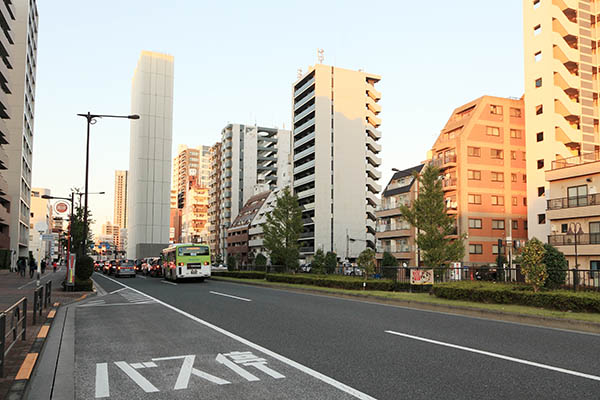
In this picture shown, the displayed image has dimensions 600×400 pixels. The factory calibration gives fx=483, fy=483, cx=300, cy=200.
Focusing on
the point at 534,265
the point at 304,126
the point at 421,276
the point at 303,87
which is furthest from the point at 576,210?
the point at 303,87

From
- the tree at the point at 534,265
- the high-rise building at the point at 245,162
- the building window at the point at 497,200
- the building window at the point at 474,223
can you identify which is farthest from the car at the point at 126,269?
the high-rise building at the point at 245,162

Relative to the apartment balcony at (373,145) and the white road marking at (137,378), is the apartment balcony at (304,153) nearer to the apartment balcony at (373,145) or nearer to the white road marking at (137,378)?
the apartment balcony at (373,145)

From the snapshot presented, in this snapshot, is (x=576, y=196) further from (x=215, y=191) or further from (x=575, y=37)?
(x=215, y=191)

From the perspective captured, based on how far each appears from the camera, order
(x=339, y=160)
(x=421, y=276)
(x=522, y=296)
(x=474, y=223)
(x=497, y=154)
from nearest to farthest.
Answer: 1. (x=522, y=296)
2. (x=421, y=276)
3. (x=474, y=223)
4. (x=497, y=154)
5. (x=339, y=160)

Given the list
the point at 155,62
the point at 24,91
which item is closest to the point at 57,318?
the point at 24,91

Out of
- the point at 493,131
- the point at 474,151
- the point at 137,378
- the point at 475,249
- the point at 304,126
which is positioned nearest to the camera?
the point at 137,378

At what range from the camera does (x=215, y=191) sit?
410 ft

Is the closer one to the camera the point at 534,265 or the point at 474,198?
the point at 534,265

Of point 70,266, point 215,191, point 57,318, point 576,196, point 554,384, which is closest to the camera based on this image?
point 554,384

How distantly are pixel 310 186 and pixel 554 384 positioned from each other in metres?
76.8

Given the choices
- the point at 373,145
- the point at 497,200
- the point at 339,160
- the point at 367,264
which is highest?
the point at 373,145

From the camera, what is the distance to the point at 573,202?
39688 mm

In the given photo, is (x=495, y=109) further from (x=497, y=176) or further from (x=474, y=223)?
(x=474, y=223)

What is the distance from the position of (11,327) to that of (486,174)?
5627cm
